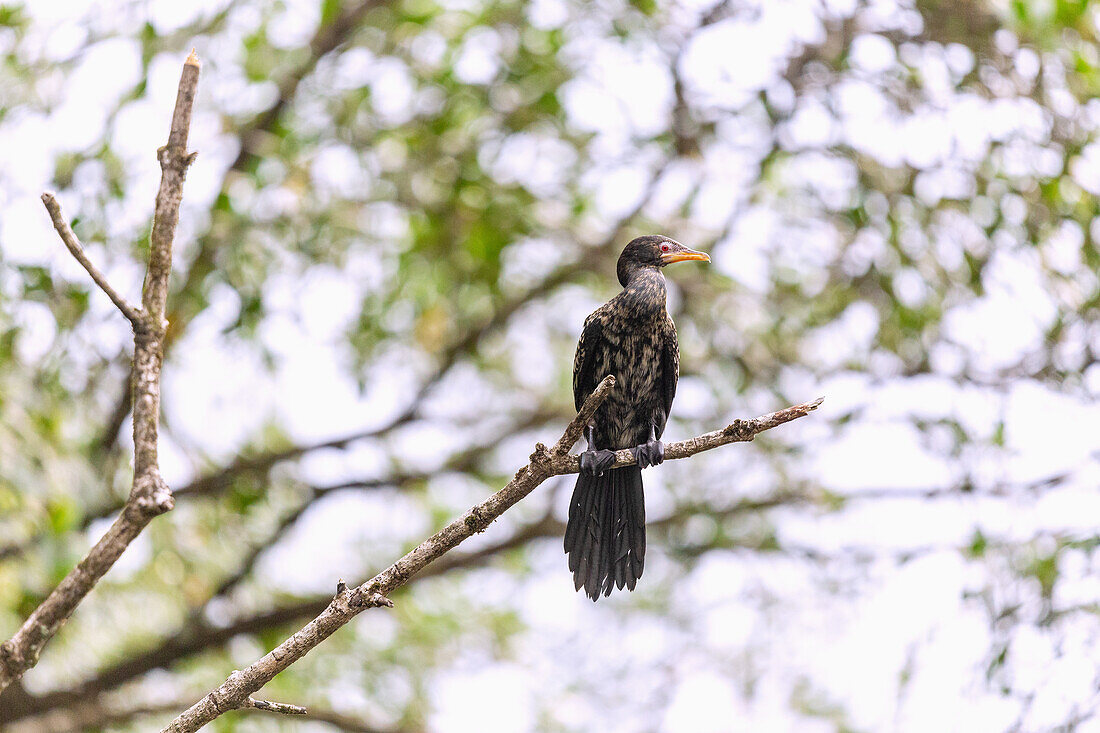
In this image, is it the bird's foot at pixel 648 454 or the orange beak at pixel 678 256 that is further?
the orange beak at pixel 678 256

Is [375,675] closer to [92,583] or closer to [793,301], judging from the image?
[793,301]

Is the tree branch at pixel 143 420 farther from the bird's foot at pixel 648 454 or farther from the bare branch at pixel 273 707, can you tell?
the bird's foot at pixel 648 454

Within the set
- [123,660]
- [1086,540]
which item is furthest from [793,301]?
[123,660]

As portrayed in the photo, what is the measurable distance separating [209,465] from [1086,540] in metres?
5.10

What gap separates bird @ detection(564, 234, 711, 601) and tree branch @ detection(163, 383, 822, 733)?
0.58 m

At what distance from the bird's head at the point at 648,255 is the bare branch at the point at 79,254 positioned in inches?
75.2

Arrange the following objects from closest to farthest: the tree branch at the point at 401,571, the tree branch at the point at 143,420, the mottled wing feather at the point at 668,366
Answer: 1. the tree branch at the point at 143,420
2. the tree branch at the point at 401,571
3. the mottled wing feather at the point at 668,366

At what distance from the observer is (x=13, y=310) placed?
4.97 m

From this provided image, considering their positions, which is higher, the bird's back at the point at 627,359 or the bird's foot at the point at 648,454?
the bird's back at the point at 627,359

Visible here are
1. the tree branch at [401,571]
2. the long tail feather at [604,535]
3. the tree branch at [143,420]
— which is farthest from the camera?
Answer: the long tail feather at [604,535]

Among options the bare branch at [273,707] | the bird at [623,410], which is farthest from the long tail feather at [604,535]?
the bare branch at [273,707]

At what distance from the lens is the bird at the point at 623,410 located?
2852 mm

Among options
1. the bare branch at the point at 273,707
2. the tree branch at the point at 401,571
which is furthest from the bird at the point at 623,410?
the bare branch at the point at 273,707

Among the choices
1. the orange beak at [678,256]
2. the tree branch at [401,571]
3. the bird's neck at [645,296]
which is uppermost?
the orange beak at [678,256]
